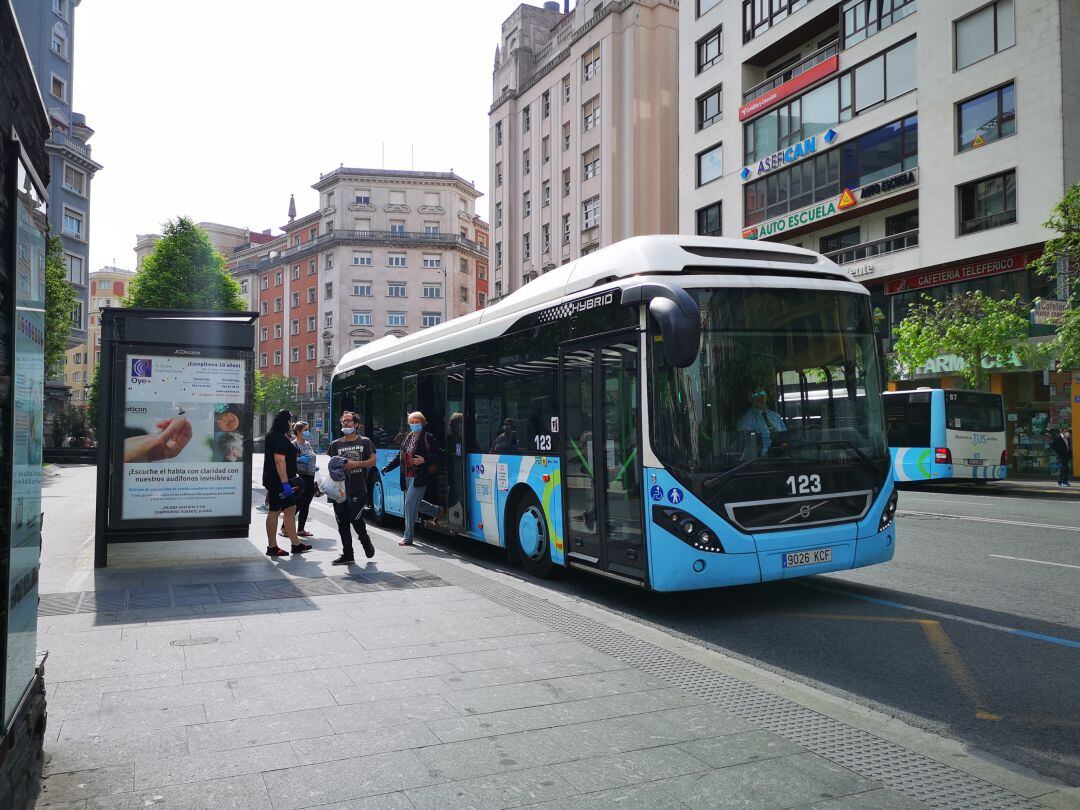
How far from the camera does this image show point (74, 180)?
5650 centimetres

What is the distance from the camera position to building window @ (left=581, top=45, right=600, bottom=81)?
47062mm

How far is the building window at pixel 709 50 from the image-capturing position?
37.3 m

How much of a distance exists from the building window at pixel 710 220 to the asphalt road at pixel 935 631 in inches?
1066

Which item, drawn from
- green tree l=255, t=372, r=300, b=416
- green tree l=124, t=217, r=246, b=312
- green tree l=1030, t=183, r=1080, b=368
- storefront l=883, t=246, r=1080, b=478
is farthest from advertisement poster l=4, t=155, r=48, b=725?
green tree l=255, t=372, r=300, b=416

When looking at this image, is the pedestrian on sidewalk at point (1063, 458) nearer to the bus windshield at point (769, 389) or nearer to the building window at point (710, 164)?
the building window at point (710, 164)

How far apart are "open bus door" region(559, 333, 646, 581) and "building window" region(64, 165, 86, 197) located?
57878 millimetres

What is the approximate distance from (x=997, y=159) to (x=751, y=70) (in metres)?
12.9

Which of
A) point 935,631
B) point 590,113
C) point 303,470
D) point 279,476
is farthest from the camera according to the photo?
point 590,113

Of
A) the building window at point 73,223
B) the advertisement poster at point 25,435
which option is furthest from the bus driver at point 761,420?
the building window at point 73,223

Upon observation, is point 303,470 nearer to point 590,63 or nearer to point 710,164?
point 710,164

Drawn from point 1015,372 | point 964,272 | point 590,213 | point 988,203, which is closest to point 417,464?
point 988,203

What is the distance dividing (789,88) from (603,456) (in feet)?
96.8

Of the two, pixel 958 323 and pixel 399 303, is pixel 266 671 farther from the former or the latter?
pixel 399 303

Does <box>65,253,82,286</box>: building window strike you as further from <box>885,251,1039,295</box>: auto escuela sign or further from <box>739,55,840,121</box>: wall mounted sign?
<box>885,251,1039,295</box>: auto escuela sign
